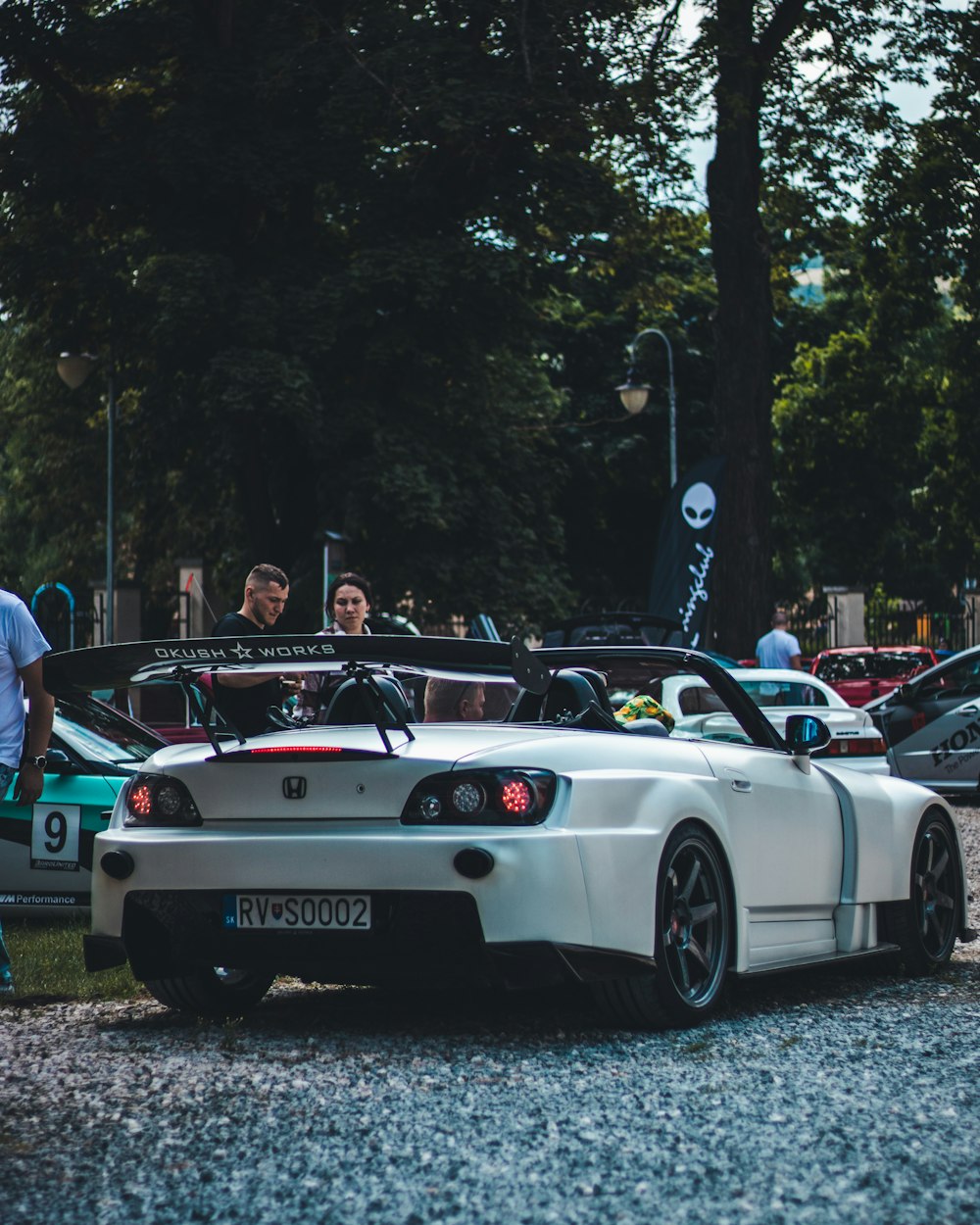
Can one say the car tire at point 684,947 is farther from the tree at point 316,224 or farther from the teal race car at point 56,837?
the tree at point 316,224

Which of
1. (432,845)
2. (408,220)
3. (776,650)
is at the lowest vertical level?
(432,845)

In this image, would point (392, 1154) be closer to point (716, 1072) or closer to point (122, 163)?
point (716, 1072)

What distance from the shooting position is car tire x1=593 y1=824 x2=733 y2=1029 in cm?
617

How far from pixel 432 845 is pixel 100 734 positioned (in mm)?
4957

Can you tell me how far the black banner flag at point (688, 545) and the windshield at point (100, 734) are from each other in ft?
37.6

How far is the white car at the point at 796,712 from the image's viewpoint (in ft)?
48.2

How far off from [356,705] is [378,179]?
2063cm

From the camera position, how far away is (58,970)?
8.27m

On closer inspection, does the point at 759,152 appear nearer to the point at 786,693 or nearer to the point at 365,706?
the point at 786,693

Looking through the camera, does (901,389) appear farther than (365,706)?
Yes

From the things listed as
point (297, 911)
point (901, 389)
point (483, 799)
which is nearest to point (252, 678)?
point (297, 911)

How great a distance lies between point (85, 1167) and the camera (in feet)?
14.8

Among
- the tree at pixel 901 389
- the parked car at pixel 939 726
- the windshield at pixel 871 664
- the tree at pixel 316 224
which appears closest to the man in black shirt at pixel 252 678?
the parked car at pixel 939 726

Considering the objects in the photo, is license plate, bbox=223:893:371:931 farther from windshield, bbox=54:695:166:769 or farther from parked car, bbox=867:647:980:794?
parked car, bbox=867:647:980:794
